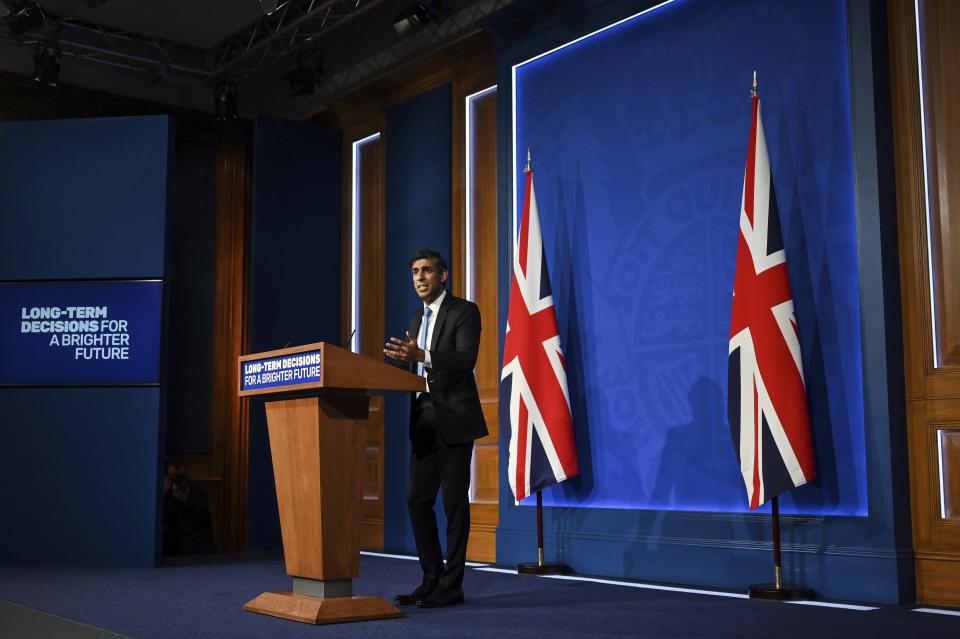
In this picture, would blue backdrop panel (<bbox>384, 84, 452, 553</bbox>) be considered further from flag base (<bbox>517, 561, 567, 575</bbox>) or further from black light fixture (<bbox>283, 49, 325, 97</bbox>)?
flag base (<bbox>517, 561, 567, 575</bbox>)

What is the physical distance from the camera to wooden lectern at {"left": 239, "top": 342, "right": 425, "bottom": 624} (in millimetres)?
3531

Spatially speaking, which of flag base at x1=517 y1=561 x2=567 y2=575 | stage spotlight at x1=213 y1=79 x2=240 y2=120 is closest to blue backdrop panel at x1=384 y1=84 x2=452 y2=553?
stage spotlight at x1=213 y1=79 x2=240 y2=120

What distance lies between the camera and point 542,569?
Result: 17.6 feet

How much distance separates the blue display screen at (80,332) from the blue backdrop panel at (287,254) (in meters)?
1.37

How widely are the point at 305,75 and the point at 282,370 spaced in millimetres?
4435

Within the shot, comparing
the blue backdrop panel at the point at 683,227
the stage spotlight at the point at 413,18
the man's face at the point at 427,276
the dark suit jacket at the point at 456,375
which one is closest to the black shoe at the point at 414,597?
the dark suit jacket at the point at 456,375

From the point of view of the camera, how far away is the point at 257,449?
294 inches

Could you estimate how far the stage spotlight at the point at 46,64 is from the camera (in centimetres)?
711

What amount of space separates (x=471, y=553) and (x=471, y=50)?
3.31 metres

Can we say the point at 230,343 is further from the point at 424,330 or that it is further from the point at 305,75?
the point at 424,330

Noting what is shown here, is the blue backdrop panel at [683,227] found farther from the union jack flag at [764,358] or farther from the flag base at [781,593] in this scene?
the flag base at [781,593]

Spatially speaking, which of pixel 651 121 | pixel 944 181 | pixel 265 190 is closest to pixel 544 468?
pixel 651 121

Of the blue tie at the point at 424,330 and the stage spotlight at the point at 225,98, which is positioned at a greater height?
the stage spotlight at the point at 225,98

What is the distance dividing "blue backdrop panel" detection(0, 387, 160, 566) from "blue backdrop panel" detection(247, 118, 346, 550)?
54.2 inches
